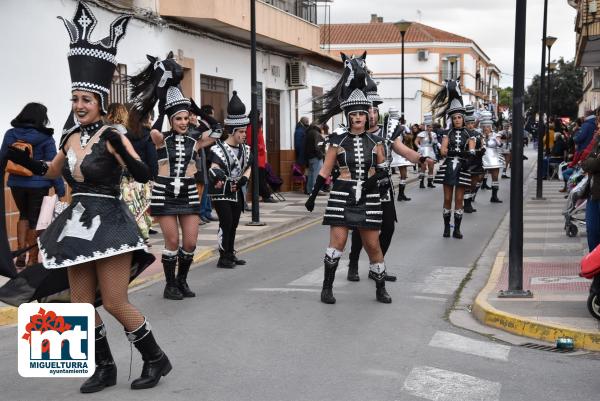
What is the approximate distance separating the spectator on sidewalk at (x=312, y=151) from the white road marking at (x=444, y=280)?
1100 cm

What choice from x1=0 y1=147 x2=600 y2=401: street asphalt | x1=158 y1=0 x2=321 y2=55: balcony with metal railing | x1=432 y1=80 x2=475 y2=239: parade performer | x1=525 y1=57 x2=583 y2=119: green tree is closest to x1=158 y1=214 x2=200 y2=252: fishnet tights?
x1=0 y1=147 x2=600 y2=401: street asphalt

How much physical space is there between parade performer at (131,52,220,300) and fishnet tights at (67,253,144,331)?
10.5 feet

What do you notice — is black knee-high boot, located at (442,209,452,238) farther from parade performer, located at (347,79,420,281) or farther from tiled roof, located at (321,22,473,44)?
tiled roof, located at (321,22,473,44)

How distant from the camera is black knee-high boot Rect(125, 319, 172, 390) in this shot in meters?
5.72

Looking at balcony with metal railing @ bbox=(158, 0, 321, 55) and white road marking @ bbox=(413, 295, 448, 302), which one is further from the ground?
balcony with metal railing @ bbox=(158, 0, 321, 55)

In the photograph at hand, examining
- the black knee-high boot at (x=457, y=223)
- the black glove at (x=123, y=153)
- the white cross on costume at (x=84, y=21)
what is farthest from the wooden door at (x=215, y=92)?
the black glove at (x=123, y=153)

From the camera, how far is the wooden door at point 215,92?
1933cm

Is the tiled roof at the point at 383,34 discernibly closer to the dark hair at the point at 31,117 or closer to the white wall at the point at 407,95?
the white wall at the point at 407,95

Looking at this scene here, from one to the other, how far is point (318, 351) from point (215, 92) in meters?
13.8

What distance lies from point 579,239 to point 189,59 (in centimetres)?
890

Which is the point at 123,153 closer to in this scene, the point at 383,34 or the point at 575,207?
the point at 575,207

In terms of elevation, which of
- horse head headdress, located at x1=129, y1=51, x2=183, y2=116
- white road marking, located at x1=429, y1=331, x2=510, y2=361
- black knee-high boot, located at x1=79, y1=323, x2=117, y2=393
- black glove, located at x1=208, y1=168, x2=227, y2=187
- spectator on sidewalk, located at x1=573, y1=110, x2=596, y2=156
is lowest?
white road marking, located at x1=429, y1=331, x2=510, y2=361

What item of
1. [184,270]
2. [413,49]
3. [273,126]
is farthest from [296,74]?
[413,49]

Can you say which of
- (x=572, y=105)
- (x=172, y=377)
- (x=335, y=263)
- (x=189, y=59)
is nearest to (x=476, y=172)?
(x=189, y=59)
